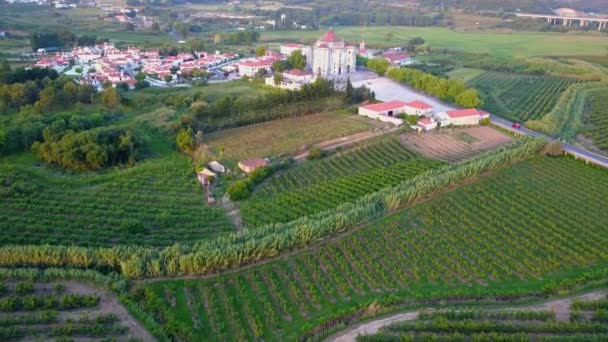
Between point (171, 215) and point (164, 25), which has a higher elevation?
point (164, 25)

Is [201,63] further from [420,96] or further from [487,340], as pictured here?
[487,340]

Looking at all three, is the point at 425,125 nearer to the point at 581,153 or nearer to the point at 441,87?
the point at 581,153

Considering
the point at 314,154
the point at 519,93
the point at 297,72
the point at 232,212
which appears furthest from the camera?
the point at 297,72

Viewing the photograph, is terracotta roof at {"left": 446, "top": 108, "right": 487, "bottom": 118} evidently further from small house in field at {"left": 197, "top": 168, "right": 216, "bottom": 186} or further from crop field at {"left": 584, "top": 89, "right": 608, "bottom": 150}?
small house in field at {"left": 197, "top": 168, "right": 216, "bottom": 186}

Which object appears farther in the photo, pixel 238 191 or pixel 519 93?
pixel 519 93

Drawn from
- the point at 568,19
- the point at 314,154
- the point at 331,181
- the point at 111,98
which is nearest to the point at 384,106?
the point at 314,154

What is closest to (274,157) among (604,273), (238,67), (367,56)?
(604,273)

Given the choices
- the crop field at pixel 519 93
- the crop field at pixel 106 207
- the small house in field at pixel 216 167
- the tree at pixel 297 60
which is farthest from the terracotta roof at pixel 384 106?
the tree at pixel 297 60
